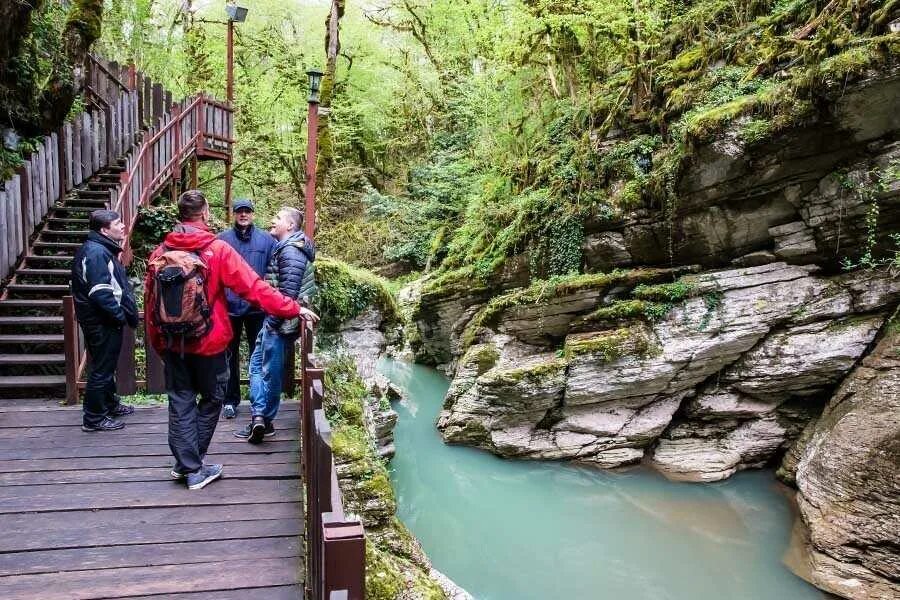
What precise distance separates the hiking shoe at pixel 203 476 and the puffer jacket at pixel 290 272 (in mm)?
1105

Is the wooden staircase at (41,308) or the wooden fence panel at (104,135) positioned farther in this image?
the wooden fence panel at (104,135)

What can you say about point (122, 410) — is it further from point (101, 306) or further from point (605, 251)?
point (605, 251)

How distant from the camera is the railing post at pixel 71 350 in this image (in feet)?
16.1

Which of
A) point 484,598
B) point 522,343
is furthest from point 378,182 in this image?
point 484,598

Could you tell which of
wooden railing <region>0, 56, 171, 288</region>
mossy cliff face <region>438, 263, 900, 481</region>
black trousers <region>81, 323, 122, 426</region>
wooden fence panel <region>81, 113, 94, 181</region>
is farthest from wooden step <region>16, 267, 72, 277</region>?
mossy cliff face <region>438, 263, 900, 481</region>

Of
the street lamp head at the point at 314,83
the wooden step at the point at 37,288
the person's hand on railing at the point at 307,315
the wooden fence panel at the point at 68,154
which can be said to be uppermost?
the street lamp head at the point at 314,83

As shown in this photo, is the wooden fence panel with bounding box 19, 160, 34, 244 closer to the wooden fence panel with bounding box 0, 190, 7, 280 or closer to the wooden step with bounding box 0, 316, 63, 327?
the wooden fence panel with bounding box 0, 190, 7, 280

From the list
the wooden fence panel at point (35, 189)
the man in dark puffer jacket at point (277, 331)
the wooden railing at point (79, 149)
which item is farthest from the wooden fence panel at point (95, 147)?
the man in dark puffer jacket at point (277, 331)

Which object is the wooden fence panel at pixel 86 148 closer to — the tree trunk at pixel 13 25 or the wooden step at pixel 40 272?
the tree trunk at pixel 13 25

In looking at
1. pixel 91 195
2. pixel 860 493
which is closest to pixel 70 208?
pixel 91 195

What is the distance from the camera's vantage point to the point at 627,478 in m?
10.9

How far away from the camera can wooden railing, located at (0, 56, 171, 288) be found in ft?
23.1

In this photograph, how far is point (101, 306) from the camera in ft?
14.1

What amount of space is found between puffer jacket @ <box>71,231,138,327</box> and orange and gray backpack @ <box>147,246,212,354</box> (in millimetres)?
1452
